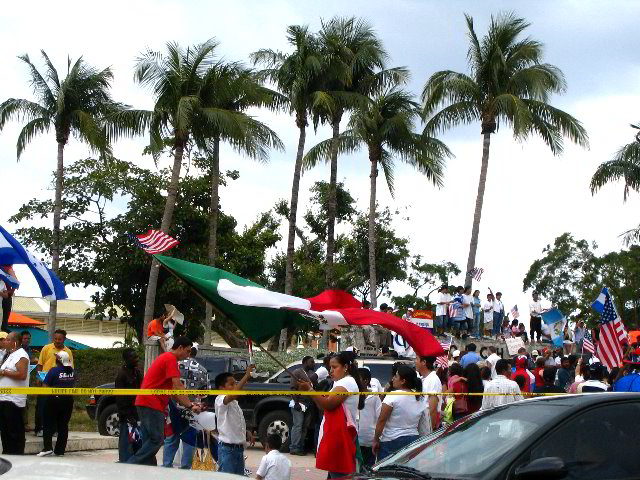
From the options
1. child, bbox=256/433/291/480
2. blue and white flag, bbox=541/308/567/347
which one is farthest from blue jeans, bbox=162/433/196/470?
blue and white flag, bbox=541/308/567/347

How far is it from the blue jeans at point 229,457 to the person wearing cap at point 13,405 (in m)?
3.15

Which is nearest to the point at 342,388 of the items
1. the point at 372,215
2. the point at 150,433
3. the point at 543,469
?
the point at 150,433

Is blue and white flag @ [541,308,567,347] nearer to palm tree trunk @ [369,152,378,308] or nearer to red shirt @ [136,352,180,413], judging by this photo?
palm tree trunk @ [369,152,378,308]

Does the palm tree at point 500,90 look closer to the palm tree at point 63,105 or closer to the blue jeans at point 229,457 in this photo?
the palm tree at point 63,105

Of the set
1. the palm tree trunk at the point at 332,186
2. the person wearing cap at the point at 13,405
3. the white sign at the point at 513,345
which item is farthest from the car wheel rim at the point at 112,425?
the palm tree trunk at the point at 332,186

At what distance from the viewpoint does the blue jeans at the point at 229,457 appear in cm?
995

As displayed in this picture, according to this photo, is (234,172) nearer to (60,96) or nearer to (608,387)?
(60,96)

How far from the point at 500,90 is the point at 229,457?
25.6 m

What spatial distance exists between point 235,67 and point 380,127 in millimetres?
6274

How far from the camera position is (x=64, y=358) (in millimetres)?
13578

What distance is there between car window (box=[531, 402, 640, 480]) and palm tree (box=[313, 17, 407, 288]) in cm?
2832

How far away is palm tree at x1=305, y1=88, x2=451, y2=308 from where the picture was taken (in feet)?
116

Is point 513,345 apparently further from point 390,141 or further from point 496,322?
point 390,141

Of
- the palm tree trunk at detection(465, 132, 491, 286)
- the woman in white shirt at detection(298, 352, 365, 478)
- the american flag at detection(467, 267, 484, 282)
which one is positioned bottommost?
the woman in white shirt at detection(298, 352, 365, 478)
